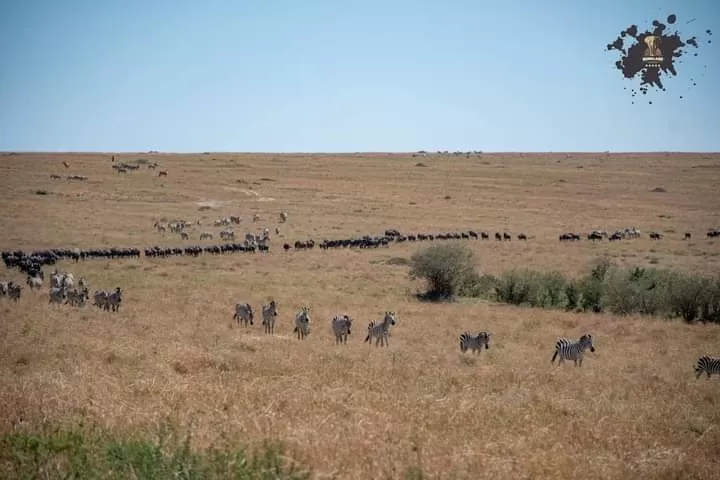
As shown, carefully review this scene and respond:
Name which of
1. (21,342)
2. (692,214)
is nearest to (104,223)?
(21,342)

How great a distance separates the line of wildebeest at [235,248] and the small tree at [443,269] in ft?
49.9

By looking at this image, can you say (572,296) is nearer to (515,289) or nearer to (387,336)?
(515,289)

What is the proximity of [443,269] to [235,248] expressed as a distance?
686 inches

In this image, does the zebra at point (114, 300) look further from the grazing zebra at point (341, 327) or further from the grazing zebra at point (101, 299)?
the grazing zebra at point (341, 327)

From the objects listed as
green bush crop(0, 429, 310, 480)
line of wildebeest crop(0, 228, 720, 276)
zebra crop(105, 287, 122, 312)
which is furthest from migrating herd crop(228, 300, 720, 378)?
line of wildebeest crop(0, 228, 720, 276)

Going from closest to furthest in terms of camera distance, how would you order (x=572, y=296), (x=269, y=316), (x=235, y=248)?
(x=269, y=316) → (x=572, y=296) → (x=235, y=248)

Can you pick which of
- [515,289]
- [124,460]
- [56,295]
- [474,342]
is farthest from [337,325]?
[515,289]

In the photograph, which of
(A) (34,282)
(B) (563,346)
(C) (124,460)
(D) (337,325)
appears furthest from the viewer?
(A) (34,282)

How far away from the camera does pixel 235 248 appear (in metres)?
43.2

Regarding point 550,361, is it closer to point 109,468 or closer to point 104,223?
point 109,468

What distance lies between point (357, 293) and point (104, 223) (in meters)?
32.7

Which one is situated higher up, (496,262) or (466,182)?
(466,182)

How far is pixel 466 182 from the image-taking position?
101 m

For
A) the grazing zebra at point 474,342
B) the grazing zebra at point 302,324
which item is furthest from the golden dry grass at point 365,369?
the grazing zebra at point 302,324
